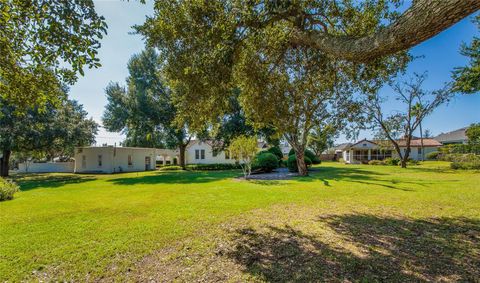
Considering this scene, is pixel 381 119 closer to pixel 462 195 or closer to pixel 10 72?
pixel 462 195

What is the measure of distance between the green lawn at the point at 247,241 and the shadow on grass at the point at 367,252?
0.02 meters

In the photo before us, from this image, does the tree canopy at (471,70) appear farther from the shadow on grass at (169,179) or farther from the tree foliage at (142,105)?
the tree foliage at (142,105)

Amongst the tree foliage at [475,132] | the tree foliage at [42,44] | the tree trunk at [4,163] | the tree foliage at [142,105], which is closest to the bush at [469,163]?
the tree foliage at [475,132]

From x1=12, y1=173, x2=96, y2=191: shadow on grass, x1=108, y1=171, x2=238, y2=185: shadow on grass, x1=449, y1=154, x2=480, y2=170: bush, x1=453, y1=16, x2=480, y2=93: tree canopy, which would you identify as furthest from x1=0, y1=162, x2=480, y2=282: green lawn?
x1=449, y1=154, x2=480, y2=170: bush

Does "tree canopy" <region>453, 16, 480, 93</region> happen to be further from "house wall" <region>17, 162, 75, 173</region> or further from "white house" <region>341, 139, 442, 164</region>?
"house wall" <region>17, 162, 75, 173</region>

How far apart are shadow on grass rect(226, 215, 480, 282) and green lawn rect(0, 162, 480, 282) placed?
16 mm

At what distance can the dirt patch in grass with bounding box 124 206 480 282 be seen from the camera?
3.26 m

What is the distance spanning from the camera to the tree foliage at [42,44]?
3.83 metres

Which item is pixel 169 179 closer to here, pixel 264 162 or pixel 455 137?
pixel 264 162

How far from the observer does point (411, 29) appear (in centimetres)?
274

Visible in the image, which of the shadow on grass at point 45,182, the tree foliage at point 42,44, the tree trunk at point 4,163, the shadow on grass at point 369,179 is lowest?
the shadow on grass at point 369,179

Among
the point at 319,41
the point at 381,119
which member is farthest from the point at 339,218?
the point at 381,119

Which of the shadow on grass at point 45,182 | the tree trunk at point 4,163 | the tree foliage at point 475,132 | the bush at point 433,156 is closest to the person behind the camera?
the shadow on grass at point 45,182

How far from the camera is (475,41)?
41.4 ft
